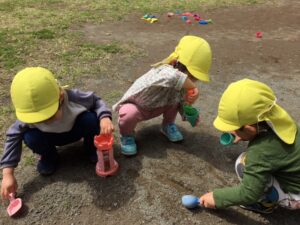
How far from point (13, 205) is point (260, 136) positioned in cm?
157

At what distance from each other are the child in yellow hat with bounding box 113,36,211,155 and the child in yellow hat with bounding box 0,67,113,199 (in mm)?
275

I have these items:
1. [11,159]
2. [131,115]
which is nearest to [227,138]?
[131,115]

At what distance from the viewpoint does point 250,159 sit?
6.86 feet

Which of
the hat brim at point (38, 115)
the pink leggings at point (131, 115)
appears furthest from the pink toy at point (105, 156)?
the hat brim at point (38, 115)

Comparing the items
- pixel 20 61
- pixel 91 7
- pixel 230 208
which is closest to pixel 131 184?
pixel 230 208

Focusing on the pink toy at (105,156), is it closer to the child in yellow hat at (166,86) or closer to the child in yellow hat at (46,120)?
the child in yellow hat at (46,120)

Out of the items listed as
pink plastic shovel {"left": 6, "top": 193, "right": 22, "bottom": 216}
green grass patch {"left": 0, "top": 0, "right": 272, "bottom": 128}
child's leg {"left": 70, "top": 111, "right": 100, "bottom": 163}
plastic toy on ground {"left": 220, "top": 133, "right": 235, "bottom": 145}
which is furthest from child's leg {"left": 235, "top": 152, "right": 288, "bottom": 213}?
green grass patch {"left": 0, "top": 0, "right": 272, "bottom": 128}

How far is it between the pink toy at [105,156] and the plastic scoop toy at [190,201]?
547 mm

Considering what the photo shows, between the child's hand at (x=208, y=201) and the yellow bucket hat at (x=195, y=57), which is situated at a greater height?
the yellow bucket hat at (x=195, y=57)

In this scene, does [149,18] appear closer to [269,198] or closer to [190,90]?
[190,90]

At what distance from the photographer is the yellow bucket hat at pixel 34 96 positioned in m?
2.08

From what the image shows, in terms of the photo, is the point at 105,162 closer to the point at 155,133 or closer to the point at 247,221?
the point at 155,133

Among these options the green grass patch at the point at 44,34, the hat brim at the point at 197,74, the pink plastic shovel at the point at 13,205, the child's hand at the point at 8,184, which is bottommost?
the pink plastic shovel at the point at 13,205

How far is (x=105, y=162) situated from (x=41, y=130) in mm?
A: 486
